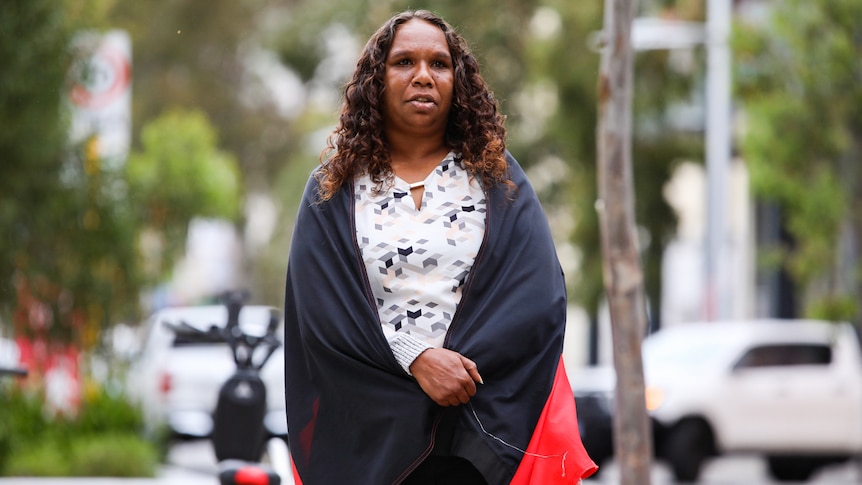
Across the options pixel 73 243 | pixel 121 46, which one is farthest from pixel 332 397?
pixel 121 46

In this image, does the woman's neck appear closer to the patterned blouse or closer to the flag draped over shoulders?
the patterned blouse

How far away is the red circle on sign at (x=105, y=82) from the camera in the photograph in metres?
12.2

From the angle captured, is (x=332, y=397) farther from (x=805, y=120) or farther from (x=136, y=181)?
(x=805, y=120)

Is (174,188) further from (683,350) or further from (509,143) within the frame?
(509,143)

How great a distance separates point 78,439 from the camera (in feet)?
37.7

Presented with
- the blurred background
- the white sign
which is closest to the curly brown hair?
the blurred background

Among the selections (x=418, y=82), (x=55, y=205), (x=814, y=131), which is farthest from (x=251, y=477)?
(x=814, y=131)

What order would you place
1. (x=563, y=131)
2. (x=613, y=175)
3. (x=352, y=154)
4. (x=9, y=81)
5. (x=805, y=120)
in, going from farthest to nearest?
1. (x=563, y=131)
2. (x=805, y=120)
3. (x=9, y=81)
4. (x=613, y=175)
5. (x=352, y=154)

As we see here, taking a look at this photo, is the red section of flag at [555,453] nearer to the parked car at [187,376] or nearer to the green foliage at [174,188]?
the green foliage at [174,188]

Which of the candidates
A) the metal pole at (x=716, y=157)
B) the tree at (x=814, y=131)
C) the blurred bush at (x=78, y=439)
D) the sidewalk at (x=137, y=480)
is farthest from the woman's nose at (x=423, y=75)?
the metal pole at (x=716, y=157)

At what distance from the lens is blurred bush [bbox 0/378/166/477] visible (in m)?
10.8

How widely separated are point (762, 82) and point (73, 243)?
6055 mm

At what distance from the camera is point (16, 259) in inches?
456

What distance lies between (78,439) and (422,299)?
8718 mm
